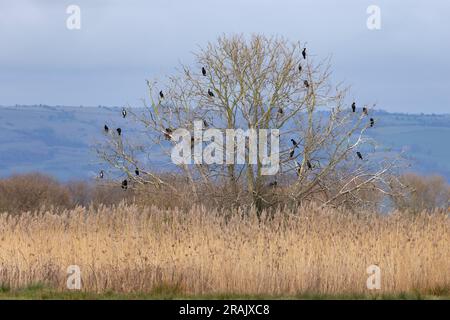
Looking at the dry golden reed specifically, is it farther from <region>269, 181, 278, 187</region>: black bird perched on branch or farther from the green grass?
<region>269, 181, 278, 187</region>: black bird perched on branch

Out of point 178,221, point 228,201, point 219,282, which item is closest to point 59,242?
point 178,221

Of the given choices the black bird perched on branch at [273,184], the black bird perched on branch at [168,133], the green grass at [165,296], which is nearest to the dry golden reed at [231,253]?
the green grass at [165,296]

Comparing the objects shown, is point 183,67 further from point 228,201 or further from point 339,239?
point 339,239

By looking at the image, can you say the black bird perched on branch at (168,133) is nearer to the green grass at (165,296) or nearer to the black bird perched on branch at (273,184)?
the black bird perched on branch at (273,184)

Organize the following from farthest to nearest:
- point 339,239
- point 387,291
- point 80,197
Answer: point 80,197, point 339,239, point 387,291

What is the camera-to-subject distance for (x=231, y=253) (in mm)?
14406

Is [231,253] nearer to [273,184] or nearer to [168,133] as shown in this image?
[273,184]

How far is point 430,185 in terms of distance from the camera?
61062 millimetres

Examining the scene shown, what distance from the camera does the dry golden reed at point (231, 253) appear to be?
13961 mm

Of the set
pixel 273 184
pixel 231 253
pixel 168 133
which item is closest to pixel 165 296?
pixel 231 253
